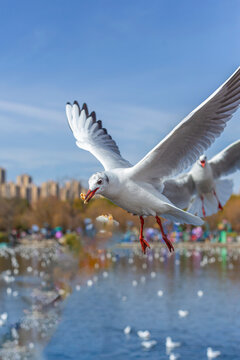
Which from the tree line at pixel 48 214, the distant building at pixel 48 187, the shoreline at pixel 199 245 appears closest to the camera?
the tree line at pixel 48 214

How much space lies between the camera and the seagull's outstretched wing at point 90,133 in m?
3.90

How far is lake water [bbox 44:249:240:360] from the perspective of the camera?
2012 centimetres

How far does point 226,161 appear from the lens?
4926mm

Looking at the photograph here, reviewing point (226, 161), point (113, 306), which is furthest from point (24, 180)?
point (226, 161)

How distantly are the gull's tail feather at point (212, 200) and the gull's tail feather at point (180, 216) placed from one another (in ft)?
3.78

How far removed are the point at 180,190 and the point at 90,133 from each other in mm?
851

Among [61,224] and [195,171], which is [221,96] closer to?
[195,171]

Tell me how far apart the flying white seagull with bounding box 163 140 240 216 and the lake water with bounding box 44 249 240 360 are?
14239 millimetres

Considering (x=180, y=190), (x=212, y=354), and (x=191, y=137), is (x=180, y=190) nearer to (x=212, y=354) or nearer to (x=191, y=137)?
(x=191, y=137)

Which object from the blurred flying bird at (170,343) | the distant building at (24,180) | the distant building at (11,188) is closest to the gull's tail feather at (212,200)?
the blurred flying bird at (170,343)

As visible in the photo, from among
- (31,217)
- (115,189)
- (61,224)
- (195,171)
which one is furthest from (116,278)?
(115,189)

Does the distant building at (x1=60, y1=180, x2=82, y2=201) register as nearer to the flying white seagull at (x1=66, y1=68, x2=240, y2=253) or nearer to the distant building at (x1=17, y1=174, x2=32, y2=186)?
the flying white seagull at (x1=66, y1=68, x2=240, y2=253)

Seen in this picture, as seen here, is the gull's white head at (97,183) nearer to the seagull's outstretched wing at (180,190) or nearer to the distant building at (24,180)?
the seagull's outstretched wing at (180,190)

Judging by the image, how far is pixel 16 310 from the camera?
23.3m
